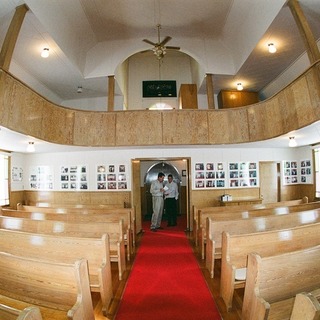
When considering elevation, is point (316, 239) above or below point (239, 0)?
below

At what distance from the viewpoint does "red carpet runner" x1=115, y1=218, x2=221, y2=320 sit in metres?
3.15

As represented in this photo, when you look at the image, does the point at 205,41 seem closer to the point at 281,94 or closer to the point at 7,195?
the point at 281,94

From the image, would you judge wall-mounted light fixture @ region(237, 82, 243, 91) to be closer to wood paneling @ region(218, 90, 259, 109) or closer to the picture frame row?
wood paneling @ region(218, 90, 259, 109)

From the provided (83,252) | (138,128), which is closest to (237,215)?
(83,252)

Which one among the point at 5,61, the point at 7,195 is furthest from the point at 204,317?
the point at 7,195

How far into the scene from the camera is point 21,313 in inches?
52.7

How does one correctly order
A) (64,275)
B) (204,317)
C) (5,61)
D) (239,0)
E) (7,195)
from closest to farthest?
1. (64,275)
2. (204,317)
3. (5,61)
4. (239,0)
5. (7,195)

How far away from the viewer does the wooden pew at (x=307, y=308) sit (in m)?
1.36

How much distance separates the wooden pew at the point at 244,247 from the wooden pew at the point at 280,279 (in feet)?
2.10

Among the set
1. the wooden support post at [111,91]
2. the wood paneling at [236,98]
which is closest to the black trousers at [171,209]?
the wooden support post at [111,91]

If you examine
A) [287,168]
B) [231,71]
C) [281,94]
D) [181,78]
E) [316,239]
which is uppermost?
[181,78]

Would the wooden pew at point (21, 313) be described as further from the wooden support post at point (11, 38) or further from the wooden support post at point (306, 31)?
the wooden support post at point (306, 31)

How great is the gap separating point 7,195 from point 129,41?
7.40m

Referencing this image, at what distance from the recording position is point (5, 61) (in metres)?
4.87
